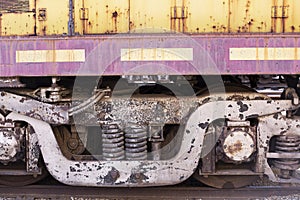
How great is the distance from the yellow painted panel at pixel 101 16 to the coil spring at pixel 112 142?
1081mm

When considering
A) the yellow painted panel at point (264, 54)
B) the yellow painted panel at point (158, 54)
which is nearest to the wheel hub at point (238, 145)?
the yellow painted panel at point (264, 54)

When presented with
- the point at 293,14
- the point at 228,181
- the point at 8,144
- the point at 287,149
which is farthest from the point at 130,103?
the point at 293,14

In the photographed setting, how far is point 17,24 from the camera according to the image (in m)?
4.39

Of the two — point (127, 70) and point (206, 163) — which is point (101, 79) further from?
point (206, 163)

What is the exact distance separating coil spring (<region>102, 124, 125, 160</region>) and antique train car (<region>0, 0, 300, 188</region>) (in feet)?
0.04

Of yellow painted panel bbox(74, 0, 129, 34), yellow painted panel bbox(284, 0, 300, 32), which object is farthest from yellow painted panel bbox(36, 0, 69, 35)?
yellow painted panel bbox(284, 0, 300, 32)

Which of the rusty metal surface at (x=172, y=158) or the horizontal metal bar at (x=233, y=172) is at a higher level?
the rusty metal surface at (x=172, y=158)

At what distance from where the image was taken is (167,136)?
444cm

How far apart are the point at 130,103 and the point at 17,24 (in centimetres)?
162

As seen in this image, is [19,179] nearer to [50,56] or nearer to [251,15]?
[50,56]

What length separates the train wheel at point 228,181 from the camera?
181 inches

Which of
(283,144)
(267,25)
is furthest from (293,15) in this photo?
(283,144)

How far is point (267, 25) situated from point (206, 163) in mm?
1646

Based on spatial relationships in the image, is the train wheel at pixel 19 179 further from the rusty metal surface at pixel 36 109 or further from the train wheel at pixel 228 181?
the train wheel at pixel 228 181
